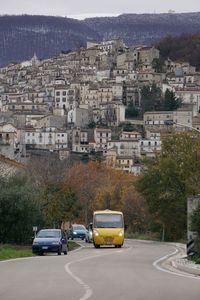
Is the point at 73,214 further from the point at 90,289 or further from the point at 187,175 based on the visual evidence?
the point at 90,289

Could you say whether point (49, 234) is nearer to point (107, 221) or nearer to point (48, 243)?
point (48, 243)

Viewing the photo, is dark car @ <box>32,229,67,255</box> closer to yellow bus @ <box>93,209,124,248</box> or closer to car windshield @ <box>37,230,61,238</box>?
car windshield @ <box>37,230,61,238</box>

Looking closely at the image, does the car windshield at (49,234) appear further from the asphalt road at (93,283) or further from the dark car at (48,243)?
the asphalt road at (93,283)

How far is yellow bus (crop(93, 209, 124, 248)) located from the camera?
4734 cm

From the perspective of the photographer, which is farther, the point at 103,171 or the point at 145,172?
the point at 103,171

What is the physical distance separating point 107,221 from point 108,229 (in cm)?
90

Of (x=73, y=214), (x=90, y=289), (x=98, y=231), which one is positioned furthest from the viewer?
(x=73, y=214)

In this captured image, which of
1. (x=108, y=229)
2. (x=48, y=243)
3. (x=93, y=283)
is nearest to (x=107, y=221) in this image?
(x=108, y=229)

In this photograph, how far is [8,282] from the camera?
20203 millimetres

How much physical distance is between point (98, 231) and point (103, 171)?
82.2 m

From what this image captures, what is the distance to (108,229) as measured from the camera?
47250mm

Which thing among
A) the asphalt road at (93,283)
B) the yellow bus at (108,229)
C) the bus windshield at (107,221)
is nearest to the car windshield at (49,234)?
the yellow bus at (108,229)

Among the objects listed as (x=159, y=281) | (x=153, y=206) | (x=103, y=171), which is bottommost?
(x=103, y=171)

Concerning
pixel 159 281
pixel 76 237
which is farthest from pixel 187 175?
pixel 159 281
